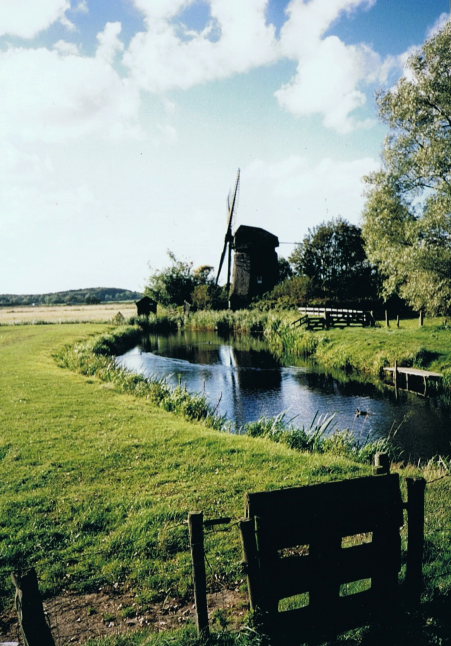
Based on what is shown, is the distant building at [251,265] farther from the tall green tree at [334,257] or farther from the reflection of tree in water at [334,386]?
the reflection of tree in water at [334,386]

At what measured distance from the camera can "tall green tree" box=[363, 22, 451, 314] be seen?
23.5 meters

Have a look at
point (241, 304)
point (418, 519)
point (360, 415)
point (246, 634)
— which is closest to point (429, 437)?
point (360, 415)

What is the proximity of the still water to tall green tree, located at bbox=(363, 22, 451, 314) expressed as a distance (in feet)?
24.2

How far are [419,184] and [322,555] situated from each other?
26464 mm

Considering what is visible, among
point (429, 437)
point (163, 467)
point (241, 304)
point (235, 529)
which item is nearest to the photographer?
point (235, 529)

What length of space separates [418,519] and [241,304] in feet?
178

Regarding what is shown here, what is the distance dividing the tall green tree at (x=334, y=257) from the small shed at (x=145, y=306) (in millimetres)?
21371

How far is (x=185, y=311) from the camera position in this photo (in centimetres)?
6125

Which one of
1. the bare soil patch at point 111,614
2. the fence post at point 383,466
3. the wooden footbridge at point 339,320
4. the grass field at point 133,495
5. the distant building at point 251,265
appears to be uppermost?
the distant building at point 251,265

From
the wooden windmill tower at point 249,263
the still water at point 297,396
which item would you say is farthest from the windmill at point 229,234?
the still water at point 297,396

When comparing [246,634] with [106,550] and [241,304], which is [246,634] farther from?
[241,304]

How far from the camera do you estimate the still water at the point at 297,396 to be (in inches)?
630

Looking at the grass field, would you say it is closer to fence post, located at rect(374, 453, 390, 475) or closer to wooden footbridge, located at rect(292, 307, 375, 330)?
fence post, located at rect(374, 453, 390, 475)

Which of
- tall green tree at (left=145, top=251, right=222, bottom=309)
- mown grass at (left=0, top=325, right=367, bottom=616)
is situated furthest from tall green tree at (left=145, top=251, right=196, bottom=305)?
mown grass at (left=0, top=325, right=367, bottom=616)
